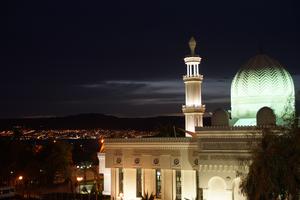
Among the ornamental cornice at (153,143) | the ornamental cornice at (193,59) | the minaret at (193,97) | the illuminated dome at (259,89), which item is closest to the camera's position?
the illuminated dome at (259,89)

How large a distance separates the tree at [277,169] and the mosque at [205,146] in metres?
3.17

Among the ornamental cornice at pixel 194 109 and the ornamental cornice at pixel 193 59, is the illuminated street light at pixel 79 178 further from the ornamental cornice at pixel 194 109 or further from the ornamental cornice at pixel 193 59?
the ornamental cornice at pixel 193 59

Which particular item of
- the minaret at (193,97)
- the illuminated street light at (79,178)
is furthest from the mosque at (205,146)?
the illuminated street light at (79,178)

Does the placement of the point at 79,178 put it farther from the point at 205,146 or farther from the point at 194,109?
the point at 205,146

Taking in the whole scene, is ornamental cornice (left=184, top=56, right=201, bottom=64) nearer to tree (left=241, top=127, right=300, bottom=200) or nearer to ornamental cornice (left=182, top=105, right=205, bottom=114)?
ornamental cornice (left=182, top=105, right=205, bottom=114)

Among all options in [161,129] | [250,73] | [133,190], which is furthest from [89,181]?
[250,73]

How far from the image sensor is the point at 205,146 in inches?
1182

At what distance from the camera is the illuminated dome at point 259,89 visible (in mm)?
31531

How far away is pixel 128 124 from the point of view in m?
156

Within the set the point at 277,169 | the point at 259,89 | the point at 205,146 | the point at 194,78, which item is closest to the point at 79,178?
the point at 194,78

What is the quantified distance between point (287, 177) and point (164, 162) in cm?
1401

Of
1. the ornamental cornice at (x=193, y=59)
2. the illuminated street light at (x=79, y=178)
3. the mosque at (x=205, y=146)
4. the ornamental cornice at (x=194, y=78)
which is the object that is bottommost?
the illuminated street light at (x=79, y=178)

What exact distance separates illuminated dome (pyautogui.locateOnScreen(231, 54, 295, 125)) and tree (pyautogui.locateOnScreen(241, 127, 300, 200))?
913cm

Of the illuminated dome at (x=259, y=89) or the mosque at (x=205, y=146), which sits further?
the illuminated dome at (x=259, y=89)
